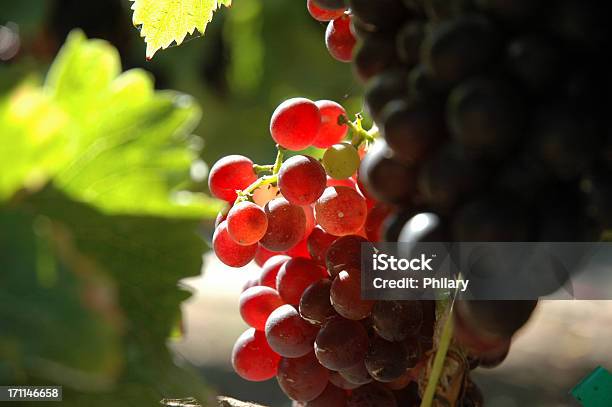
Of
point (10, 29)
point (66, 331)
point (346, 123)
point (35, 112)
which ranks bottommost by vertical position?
point (66, 331)

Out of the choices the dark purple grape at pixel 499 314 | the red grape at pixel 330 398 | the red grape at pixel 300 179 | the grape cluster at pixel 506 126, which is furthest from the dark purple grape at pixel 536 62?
the red grape at pixel 330 398

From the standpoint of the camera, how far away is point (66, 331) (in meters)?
0.37

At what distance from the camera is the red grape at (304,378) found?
2.04 ft

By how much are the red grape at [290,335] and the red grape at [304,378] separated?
0.01 m

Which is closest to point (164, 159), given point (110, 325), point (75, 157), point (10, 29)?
point (75, 157)

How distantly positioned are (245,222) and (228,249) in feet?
0.11

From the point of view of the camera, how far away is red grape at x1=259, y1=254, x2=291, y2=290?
66 cm

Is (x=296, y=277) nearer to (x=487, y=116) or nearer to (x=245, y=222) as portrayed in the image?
(x=245, y=222)

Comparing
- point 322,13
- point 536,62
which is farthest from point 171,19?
point 536,62

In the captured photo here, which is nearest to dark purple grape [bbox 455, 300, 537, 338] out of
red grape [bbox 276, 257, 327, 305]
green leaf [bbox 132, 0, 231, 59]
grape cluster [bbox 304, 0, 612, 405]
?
grape cluster [bbox 304, 0, 612, 405]

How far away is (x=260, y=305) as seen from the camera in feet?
2.15

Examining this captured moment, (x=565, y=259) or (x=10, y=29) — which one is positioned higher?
(x=10, y=29)

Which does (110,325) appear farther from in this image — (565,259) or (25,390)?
(565,259)

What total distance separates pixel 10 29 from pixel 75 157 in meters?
2.12
